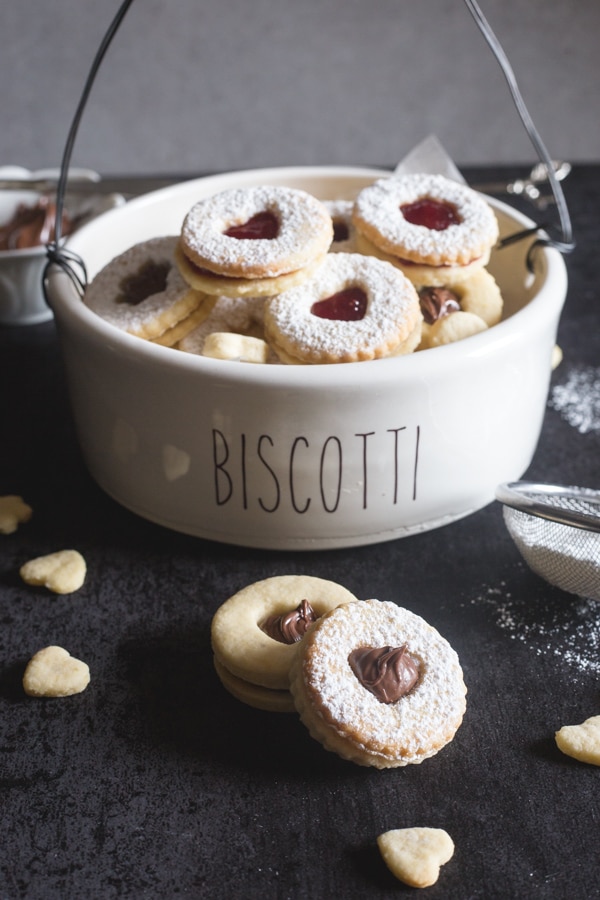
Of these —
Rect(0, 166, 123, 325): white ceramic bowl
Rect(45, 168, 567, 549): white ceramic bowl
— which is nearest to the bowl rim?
Rect(45, 168, 567, 549): white ceramic bowl

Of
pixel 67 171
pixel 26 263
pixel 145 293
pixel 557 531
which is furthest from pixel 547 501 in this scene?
pixel 26 263

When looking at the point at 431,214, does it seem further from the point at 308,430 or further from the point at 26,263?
the point at 26,263

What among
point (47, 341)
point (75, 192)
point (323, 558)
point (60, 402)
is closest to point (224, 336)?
point (323, 558)

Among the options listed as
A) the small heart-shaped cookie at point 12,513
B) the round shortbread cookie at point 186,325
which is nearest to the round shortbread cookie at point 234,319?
the round shortbread cookie at point 186,325

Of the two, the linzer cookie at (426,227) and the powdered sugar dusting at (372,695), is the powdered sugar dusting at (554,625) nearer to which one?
the powdered sugar dusting at (372,695)

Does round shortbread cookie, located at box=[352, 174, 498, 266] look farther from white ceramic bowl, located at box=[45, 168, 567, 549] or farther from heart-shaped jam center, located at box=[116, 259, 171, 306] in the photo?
heart-shaped jam center, located at box=[116, 259, 171, 306]

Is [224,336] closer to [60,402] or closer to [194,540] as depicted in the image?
[194,540]
